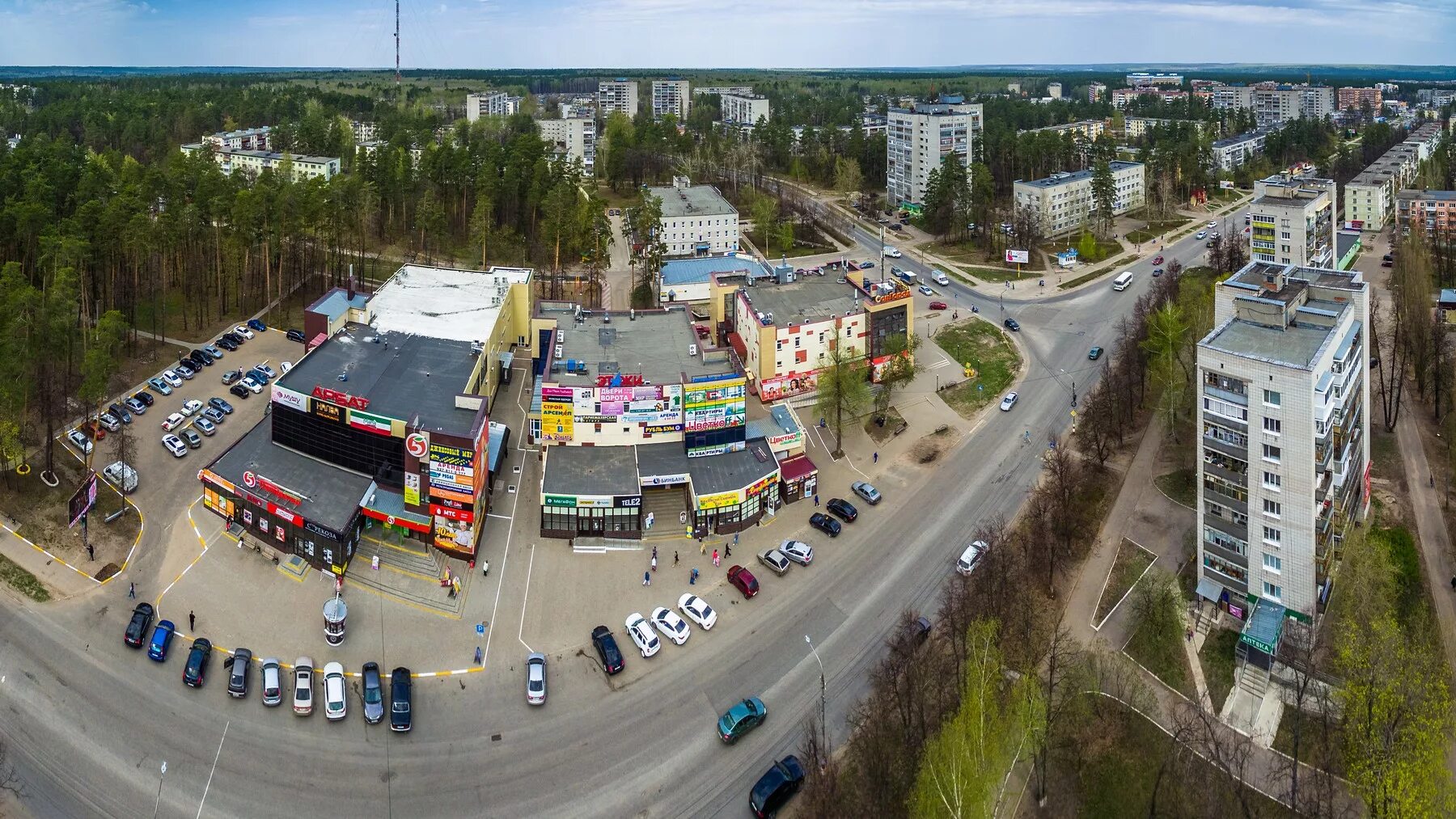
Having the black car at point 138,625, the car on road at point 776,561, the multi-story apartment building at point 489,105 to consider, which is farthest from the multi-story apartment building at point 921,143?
the black car at point 138,625

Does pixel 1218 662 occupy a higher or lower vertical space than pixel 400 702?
higher

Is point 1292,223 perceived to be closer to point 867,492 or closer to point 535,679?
point 867,492

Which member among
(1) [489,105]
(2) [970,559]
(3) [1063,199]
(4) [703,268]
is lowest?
(2) [970,559]

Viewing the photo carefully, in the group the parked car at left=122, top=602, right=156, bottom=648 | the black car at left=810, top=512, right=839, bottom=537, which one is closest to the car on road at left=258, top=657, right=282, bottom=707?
the parked car at left=122, top=602, right=156, bottom=648

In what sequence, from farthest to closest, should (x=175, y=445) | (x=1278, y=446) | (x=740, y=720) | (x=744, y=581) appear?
(x=175, y=445)
(x=744, y=581)
(x=1278, y=446)
(x=740, y=720)

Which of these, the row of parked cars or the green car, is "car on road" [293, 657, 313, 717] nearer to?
the row of parked cars

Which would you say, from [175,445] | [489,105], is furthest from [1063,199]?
[489,105]
